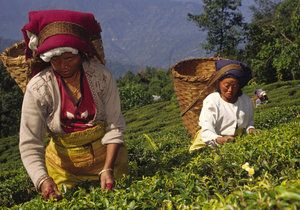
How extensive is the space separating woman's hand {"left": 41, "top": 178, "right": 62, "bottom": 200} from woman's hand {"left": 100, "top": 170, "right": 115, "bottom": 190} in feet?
1.08

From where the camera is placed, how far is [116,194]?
267 centimetres

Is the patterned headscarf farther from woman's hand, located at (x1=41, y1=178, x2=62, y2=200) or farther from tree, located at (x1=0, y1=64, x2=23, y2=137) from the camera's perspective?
tree, located at (x1=0, y1=64, x2=23, y2=137)

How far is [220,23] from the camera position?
46.6 m

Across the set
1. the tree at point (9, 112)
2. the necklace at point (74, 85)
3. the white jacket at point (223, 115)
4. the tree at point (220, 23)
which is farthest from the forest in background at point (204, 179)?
the tree at point (220, 23)

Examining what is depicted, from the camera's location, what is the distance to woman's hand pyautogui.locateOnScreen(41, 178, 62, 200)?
3004mm

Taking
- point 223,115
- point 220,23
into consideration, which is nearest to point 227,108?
point 223,115

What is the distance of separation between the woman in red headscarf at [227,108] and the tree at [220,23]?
41314 mm

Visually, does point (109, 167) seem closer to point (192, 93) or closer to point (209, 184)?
point (209, 184)

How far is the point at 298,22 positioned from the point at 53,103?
989 inches

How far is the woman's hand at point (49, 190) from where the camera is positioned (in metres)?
3.00

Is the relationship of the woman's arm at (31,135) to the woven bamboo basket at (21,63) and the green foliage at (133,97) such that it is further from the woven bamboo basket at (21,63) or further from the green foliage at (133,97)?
the green foliage at (133,97)

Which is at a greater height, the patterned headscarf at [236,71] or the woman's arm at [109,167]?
the patterned headscarf at [236,71]

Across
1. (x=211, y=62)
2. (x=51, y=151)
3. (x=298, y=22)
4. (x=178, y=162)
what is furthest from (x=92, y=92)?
(x=298, y=22)

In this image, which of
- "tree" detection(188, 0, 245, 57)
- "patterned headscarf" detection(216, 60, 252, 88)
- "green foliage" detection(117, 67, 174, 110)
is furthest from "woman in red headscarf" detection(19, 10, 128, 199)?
"tree" detection(188, 0, 245, 57)
